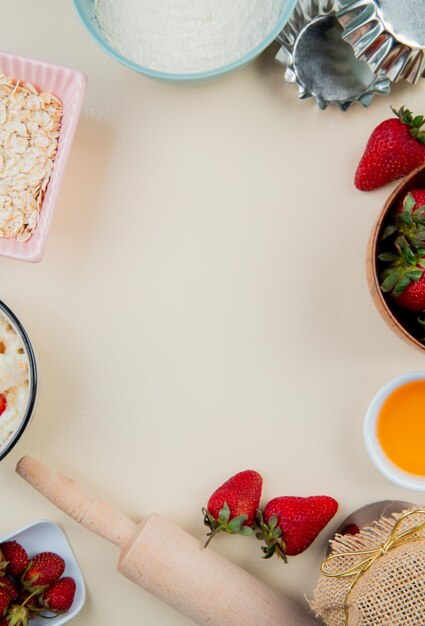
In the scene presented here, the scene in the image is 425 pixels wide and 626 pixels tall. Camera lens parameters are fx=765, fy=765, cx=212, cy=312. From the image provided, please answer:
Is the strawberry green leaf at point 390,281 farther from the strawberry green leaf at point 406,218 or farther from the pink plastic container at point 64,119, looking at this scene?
the pink plastic container at point 64,119

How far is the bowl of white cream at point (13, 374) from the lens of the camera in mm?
952

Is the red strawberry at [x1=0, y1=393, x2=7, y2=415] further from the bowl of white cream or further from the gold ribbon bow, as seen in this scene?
the gold ribbon bow

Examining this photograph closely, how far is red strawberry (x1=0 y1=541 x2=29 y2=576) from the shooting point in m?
1.02

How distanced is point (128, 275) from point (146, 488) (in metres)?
0.29

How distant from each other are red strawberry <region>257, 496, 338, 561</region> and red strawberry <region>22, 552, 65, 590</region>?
10.8 inches

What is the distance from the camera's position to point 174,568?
974mm

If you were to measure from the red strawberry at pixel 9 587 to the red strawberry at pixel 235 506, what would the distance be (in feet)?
0.86

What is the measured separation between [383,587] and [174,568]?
0.26 metres

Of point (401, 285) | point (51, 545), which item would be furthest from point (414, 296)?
point (51, 545)

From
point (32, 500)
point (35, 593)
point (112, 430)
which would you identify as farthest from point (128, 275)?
point (35, 593)

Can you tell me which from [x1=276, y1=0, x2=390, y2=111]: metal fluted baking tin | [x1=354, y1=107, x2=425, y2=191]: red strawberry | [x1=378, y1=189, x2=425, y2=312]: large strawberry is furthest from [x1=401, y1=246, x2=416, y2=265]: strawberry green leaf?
[x1=276, y1=0, x2=390, y2=111]: metal fluted baking tin

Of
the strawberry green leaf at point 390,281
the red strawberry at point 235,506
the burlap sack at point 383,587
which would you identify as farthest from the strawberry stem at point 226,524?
the strawberry green leaf at point 390,281

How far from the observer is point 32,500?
1042 millimetres

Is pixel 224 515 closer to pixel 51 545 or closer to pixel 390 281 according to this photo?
pixel 51 545
